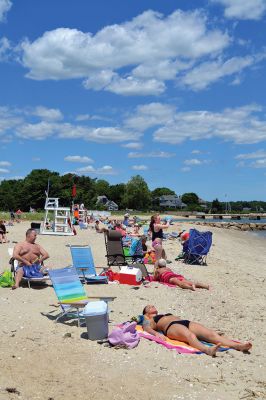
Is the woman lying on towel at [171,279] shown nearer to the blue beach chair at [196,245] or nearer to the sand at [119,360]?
the sand at [119,360]

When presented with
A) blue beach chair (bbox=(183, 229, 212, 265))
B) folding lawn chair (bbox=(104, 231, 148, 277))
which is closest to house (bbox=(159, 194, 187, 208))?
blue beach chair (bbox=(183, 229, 212, 265))

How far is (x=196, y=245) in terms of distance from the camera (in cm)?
1323

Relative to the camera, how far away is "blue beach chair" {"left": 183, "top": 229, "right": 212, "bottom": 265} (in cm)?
1323

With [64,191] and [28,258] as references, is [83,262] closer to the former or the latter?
[28,258]

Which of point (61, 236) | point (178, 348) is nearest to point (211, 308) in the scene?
point (178, 348)

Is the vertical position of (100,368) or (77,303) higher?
(77,303)

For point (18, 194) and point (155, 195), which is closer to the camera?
point (18, 194)

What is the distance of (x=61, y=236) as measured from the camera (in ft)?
74.3

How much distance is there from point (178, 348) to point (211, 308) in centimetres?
258

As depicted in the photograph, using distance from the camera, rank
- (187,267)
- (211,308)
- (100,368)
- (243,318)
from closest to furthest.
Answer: (100,368) < (243,318) < (211,308) < (187,267)

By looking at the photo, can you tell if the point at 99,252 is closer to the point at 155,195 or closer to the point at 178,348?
the point at 178,348

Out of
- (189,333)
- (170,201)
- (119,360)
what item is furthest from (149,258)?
(170,201)

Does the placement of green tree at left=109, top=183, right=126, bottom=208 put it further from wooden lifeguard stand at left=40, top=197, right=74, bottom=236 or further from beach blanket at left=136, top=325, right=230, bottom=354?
beach blanket at left=136, top=325, right=230, bottom=354

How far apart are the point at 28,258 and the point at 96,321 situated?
3362 millimetres
